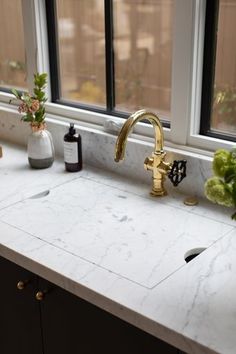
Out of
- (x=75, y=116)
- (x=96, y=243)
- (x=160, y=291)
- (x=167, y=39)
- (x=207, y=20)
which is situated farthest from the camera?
(x=75, y=116)

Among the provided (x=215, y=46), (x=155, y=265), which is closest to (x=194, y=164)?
(x=215, y=46)

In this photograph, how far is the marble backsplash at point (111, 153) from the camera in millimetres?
1759

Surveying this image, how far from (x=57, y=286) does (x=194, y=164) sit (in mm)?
625

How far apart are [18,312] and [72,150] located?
639 millimetres

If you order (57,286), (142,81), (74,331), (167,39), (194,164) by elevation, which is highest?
(167,39)

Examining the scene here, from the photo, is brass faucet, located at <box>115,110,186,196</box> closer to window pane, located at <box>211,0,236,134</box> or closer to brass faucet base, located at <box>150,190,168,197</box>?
brass faucet base, located at <box>150,190,168,197</box>

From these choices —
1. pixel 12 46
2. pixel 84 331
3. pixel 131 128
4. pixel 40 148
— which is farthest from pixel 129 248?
pixel 12 46

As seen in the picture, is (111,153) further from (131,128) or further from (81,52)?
(81,52)

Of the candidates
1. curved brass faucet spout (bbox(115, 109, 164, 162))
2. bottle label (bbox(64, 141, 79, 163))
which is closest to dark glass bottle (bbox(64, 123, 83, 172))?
bottle label (bbox(64, 141, 79, 163))

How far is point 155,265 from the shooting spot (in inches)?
53.7

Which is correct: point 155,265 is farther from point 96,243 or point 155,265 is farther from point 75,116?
point 75,116

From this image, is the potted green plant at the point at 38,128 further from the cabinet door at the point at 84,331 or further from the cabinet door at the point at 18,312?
the cabinet door at the point at 84,331

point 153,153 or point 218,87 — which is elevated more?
point 218,87

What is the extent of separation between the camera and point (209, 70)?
175 centimetres
